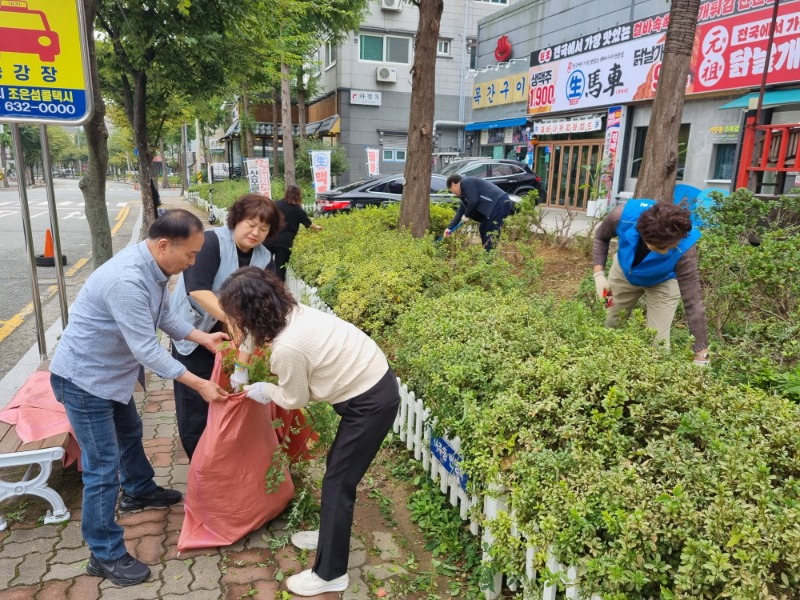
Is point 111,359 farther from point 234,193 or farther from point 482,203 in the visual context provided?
point 234,193

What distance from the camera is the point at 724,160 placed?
1345 cm

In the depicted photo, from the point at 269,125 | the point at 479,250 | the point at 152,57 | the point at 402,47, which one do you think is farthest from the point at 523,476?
the point at 269,125

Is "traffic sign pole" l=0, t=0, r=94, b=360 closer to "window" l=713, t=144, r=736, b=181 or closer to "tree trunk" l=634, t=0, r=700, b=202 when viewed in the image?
"tree trunk" l=634, t=0, r=700, b=202

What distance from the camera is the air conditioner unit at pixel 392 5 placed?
962 inches

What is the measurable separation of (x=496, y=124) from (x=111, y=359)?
2121 centimetres

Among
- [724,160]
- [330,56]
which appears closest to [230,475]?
[724,160]

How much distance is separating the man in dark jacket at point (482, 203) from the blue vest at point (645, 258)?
336cm

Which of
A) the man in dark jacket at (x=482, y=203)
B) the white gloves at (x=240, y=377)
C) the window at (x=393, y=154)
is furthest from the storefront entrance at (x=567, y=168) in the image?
the white gloves at (x=240, y=377)

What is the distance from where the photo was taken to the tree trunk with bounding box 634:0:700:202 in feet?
17.7

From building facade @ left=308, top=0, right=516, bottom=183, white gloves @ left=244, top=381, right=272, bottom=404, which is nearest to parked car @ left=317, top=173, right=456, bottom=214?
white gloves @ left=244, top=381, right=272, bottom=404

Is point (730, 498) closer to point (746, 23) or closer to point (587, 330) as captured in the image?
point (587, 330)

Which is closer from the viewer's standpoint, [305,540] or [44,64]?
[305,540]

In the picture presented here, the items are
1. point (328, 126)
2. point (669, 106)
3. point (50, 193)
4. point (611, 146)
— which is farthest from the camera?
point (328, 126)

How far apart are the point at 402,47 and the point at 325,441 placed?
2632cm
